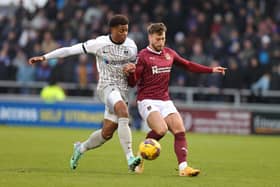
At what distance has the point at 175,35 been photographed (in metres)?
28.3

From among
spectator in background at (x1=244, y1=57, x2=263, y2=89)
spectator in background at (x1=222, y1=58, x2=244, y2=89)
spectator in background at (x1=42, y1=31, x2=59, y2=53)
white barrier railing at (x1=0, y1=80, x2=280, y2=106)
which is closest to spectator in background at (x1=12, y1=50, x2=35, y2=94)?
white barrier railing at (x1=0, y1=80, x2=280, y2=106)

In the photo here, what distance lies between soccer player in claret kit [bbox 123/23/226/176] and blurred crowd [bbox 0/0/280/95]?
13409mm

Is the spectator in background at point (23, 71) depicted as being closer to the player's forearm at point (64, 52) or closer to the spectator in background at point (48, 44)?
the spectator in background at point (48, 44)

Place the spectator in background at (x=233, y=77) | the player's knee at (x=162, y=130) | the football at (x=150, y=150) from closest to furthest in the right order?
the football at (x=150, y=150), the player's knee at (x=162, y=130), the spectator in background at (x=233, y=77)

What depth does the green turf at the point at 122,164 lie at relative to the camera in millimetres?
10562

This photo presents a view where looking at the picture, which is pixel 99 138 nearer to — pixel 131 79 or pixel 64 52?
pixel 131 79

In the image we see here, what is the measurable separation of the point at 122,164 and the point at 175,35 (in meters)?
14.9

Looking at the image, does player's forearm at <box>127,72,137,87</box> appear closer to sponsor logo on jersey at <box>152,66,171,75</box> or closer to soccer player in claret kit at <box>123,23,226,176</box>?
soccer player in claret kit at <box>123,23,226,176</box>

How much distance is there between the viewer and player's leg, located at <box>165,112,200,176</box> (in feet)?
37.7

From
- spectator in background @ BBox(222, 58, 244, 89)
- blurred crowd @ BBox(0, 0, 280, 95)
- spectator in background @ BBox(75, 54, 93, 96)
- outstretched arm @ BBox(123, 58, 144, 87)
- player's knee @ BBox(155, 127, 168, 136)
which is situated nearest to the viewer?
player's knee @ BBox(155, 127, 168, 136)

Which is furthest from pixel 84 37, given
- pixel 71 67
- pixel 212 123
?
pixel 212 123

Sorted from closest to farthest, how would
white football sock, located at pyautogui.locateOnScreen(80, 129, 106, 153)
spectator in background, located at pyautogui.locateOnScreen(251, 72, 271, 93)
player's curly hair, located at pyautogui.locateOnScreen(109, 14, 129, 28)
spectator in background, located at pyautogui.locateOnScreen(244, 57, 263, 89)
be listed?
player's curly hair, located at pyautogui.locateOnScreen(109, 14, 129, 28)
white football sock, located at pyautogui.locateOnScreen(80, 129, 106, 153)
spectator in background, located at pyautogui.locateOnScreen(244, 57, 263, 89)
spectator in background, located at pyautogui.locateOnScreen(251, 72, 271, 93)

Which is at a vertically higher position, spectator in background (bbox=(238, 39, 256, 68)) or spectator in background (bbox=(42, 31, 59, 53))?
spectator in background (bbox=(42, 31, 59, 53))

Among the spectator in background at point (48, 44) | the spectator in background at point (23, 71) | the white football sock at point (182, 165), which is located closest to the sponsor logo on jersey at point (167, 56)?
the white football sock at point (182, 165)
